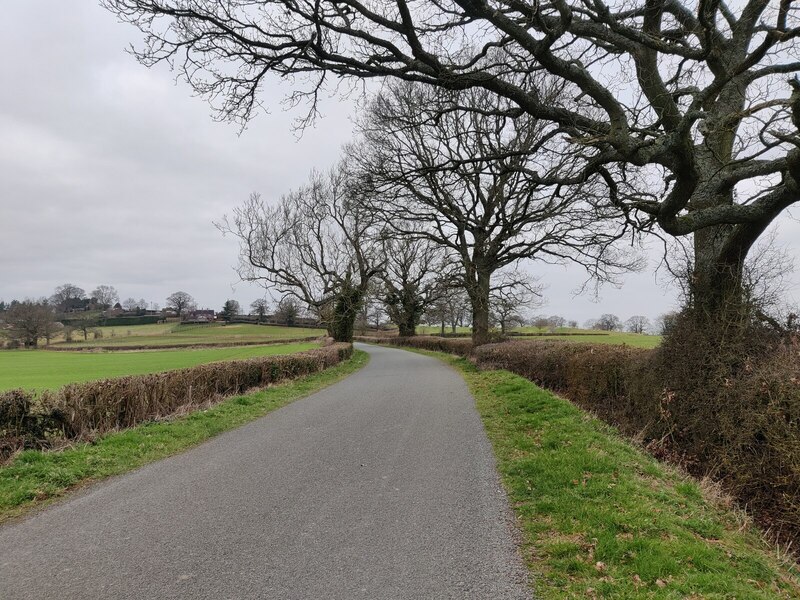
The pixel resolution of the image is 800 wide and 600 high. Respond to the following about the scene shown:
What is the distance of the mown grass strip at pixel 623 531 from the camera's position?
10.4ft

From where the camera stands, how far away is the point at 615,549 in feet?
11.7

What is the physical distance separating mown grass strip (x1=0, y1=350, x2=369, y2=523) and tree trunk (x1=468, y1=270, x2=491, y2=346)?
46.6 feet

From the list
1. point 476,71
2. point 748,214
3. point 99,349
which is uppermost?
point 476,71

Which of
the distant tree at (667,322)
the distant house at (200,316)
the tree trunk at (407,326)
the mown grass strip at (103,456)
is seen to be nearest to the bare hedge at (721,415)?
the distant tree at (667,322)

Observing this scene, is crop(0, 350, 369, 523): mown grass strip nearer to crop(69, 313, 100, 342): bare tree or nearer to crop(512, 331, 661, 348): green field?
crop(512, 331, 661, 348): green field

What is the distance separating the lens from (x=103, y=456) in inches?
251

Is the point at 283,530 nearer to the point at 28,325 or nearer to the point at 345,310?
the point at 345,310

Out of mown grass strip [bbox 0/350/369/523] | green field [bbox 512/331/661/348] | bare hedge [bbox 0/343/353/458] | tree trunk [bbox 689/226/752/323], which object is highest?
tree trunk [bbox 689/226/752/323]

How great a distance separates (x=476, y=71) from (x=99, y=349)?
55.1 m

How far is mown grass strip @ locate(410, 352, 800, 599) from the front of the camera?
3.16m

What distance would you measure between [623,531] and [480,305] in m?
19.0

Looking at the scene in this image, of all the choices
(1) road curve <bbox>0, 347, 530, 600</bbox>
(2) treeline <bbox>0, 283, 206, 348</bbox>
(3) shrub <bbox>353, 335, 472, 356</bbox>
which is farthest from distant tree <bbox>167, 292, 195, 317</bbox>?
(1) road curve <bbox>0, 347, 530, 600</bbox>

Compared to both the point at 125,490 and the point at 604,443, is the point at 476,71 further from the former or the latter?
the point at 125,490

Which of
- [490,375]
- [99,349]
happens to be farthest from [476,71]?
[99,349]
